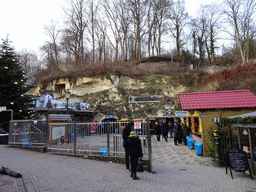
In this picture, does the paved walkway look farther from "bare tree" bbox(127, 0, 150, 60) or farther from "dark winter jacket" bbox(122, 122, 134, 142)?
"bare tree" bbox(127, 0, 150, 60)

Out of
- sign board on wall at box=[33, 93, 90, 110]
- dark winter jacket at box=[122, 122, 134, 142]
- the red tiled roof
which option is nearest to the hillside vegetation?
sign board on wall at box=[33, 93, 90, 110]

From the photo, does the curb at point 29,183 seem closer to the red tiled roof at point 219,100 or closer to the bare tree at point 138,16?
the red tiled roof at point 219,100

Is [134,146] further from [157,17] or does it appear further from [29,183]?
[157,17]

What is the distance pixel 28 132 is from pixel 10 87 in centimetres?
847

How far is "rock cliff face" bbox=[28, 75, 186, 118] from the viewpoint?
3089 centimetres

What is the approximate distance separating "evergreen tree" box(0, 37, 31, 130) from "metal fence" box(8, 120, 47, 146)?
478cm

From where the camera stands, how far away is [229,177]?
6445mm

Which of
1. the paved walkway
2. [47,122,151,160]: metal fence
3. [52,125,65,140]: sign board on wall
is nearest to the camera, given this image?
the paved walkway

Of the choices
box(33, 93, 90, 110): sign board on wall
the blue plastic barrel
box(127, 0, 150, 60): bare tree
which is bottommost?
the blue plastic barrel

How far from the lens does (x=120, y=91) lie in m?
33.0

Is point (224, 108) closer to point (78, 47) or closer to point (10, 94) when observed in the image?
point (10, 94)

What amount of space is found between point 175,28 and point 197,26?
4.46 meters

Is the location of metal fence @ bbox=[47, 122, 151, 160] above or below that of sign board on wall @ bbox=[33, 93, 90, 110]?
below

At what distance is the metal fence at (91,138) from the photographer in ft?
26.3
